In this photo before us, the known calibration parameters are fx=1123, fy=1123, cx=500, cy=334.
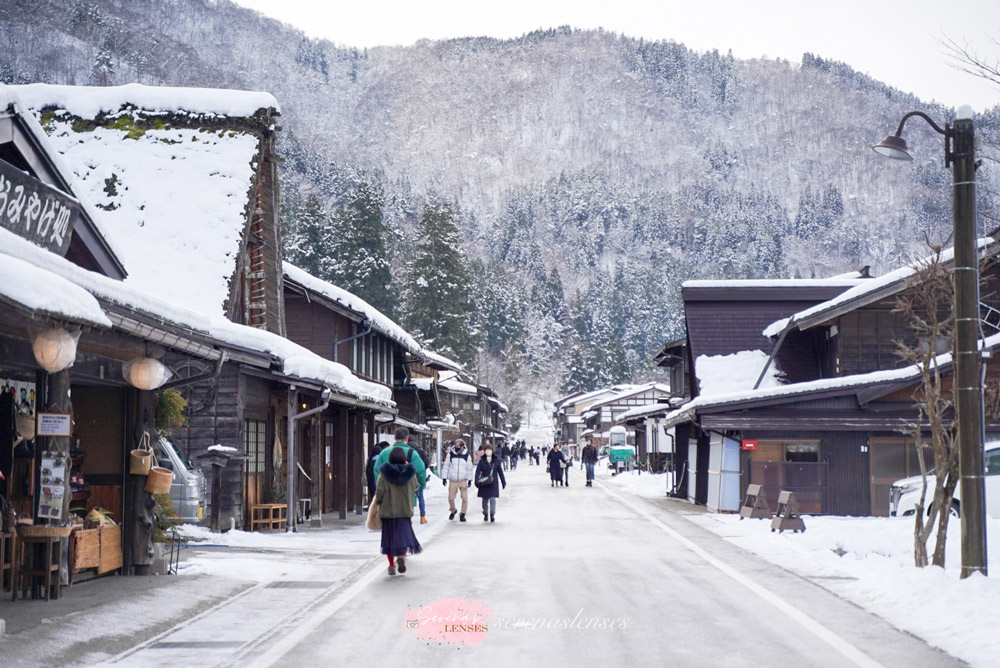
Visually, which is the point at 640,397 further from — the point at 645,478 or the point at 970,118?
the point at 970,118

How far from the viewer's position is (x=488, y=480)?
82.8ft

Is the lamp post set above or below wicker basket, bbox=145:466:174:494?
above

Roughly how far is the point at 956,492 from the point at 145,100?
2023 cm

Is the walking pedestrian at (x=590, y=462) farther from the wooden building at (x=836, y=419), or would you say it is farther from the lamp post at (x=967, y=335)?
the lamp post at (x=967, y=335)

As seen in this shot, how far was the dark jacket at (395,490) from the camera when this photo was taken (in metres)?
14.4

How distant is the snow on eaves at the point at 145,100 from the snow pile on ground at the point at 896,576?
1445cm

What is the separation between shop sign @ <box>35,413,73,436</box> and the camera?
11086 mm

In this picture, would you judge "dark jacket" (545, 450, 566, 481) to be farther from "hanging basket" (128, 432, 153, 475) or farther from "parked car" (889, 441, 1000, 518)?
"hanging basket" (128, 432, 153, 475)

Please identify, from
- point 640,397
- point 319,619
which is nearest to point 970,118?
point 319,619

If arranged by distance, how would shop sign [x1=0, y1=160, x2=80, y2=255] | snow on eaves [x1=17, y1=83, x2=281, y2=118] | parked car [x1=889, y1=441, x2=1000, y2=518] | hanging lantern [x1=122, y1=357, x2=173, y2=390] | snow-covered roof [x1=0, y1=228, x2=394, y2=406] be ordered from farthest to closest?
snow on eaves [x1=17, y1=83, x2=281, y2=118] → parked car [x1=889, y1=441, x2=1000, y2=518] → hanging lantern [x1=122, y1=357, x2=173, y2=390] → shop sign [x1=0, y1=160, x2=80, y2=255] → snow-covered roof [x1=0, y1=228, x2=394, y2=406]

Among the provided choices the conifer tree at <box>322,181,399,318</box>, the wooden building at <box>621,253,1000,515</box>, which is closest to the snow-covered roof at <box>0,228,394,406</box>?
the wooden building at <box>621,253,1000,515</box>

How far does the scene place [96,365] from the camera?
42.2 feet

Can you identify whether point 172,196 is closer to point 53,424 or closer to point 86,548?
point 86,548

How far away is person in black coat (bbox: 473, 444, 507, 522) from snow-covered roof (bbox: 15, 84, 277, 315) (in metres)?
6.87
